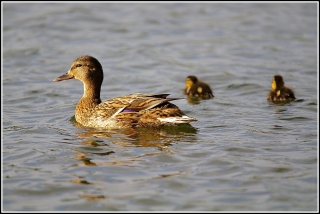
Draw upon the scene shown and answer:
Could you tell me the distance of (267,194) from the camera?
595cm

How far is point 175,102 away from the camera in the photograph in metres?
10.3

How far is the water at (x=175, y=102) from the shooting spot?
6.01 m

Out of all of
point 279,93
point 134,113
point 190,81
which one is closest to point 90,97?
point 134,113

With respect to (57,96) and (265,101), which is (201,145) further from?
(57,96)

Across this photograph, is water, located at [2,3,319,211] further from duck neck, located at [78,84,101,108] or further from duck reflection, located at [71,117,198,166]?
duck neck, located at [78,84,101,108]

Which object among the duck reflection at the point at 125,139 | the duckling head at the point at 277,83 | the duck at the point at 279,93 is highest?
the duckling head at the point at 277,83

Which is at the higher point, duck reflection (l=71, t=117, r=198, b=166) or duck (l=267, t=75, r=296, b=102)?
duck (l=267, t=75, r=296, b=102)

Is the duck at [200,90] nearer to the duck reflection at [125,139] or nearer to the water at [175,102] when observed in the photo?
the water at [175,102]

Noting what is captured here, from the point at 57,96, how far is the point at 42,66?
2.14 meters

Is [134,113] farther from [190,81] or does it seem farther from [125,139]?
[190,81]

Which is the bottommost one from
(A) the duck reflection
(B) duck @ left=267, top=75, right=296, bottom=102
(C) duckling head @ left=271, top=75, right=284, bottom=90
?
(A) the duck reflection

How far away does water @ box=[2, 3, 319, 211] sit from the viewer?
6.01 m

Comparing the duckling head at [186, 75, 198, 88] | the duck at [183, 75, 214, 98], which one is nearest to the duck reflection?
the duck at [183, 75, 214, 98]

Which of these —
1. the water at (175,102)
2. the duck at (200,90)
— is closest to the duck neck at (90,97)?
the water at (175,102)
